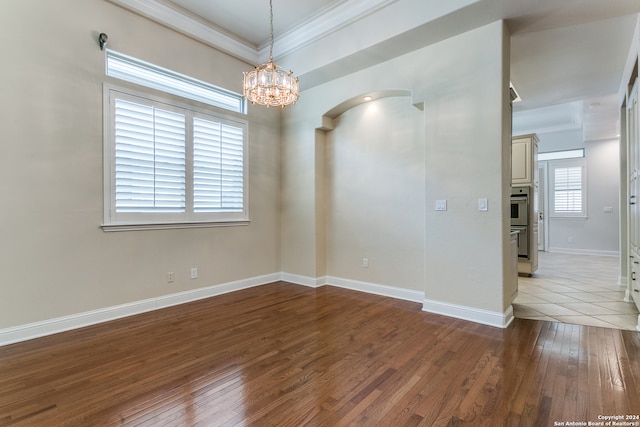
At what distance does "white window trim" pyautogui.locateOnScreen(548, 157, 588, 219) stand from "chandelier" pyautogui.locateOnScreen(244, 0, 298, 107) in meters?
8.50

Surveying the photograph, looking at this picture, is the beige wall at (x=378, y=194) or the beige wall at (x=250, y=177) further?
the beige wall at (x=378, y=194)

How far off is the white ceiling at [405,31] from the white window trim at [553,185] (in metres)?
3.51

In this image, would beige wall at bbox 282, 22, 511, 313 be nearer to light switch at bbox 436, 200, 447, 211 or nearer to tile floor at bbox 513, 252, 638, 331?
light switch at bbox 436, 200, 447, 211

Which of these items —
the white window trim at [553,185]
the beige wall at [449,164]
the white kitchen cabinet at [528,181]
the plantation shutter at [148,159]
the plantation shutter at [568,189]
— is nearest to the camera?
the beige wall at [449,164]

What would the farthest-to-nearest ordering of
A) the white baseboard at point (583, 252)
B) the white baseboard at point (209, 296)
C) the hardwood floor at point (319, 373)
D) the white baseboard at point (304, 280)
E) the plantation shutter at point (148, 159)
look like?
the white baseboard at point (583, 252) → the white baseboard at point (304, 280) → the plantation shutter at point (148, 159) → the white baseboard at point (209, 296) → the hardwood floor at point (319, 373)

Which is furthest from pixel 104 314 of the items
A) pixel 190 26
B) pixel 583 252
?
pixel 583 252

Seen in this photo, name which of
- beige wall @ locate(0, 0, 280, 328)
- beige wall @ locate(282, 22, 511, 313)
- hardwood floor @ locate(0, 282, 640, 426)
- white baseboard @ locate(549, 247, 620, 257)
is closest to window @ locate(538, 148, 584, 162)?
white baseboard @ locate(549, 247, 620, 257)

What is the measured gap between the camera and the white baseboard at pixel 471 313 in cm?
306

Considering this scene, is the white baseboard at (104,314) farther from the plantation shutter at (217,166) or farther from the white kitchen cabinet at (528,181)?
the white kitchen cabinet at (528,181)

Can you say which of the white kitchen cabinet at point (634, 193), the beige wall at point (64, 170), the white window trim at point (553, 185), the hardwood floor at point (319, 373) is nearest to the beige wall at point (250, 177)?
the beige wall at point (64, 170)

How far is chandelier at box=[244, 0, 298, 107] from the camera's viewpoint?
9.91 ft

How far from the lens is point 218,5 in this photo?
369 cm

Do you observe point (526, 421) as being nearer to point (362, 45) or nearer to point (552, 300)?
point (552, 300)

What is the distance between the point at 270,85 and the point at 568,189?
885 centimetres
